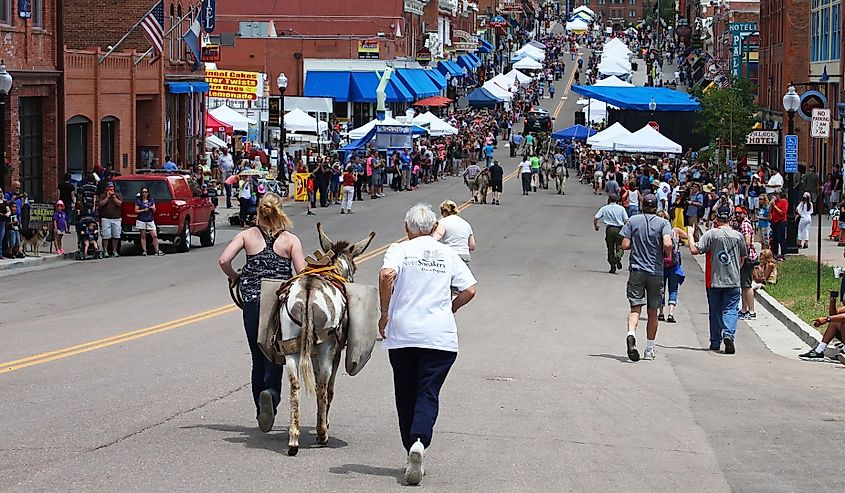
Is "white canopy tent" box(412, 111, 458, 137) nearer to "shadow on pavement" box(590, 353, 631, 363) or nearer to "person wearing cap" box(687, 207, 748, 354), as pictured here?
"person wearing cap" box(687, 207, 748, 354)

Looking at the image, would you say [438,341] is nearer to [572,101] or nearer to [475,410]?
[475,410]

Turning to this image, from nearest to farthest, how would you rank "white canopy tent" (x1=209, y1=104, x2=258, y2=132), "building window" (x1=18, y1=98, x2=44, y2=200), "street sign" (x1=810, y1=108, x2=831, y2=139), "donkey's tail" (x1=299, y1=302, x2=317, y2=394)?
"donkey's tail" (x1=299, y1=302, x2=317, y2=394)
"street sign" (x1=810, y1=108, x2=831, y2=139)
"building window" (x1=18, y1=98, x2=44, y2=200)
"white canopy tent" (x1=209, y1=104, x2=258, y2=132)

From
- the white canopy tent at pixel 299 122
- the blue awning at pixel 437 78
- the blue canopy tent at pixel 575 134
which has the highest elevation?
the blue awning at pixel 437 78

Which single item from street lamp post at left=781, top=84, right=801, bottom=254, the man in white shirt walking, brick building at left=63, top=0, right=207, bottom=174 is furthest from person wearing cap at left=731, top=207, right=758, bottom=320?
brick building at left=63, top=0, right=207, bottom=174

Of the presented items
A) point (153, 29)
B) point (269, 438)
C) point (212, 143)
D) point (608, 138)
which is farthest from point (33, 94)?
point (269, 438)

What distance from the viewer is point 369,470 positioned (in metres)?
8.63

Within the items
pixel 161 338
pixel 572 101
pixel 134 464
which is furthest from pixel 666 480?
pixel 572 101

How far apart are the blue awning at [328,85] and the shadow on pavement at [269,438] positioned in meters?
68.5

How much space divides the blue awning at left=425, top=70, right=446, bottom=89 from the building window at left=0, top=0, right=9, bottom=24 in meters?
58.9

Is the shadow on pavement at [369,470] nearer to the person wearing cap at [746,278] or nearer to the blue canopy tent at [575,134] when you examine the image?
the person wearing cap at [746,278]

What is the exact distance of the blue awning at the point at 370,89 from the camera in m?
78.2

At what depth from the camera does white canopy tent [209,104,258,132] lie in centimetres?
5819

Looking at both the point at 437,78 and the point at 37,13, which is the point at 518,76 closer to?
the point at 437,78

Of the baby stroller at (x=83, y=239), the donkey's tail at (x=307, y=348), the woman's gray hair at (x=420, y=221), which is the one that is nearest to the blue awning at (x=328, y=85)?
the baby stroller at (x=83, y=239)
